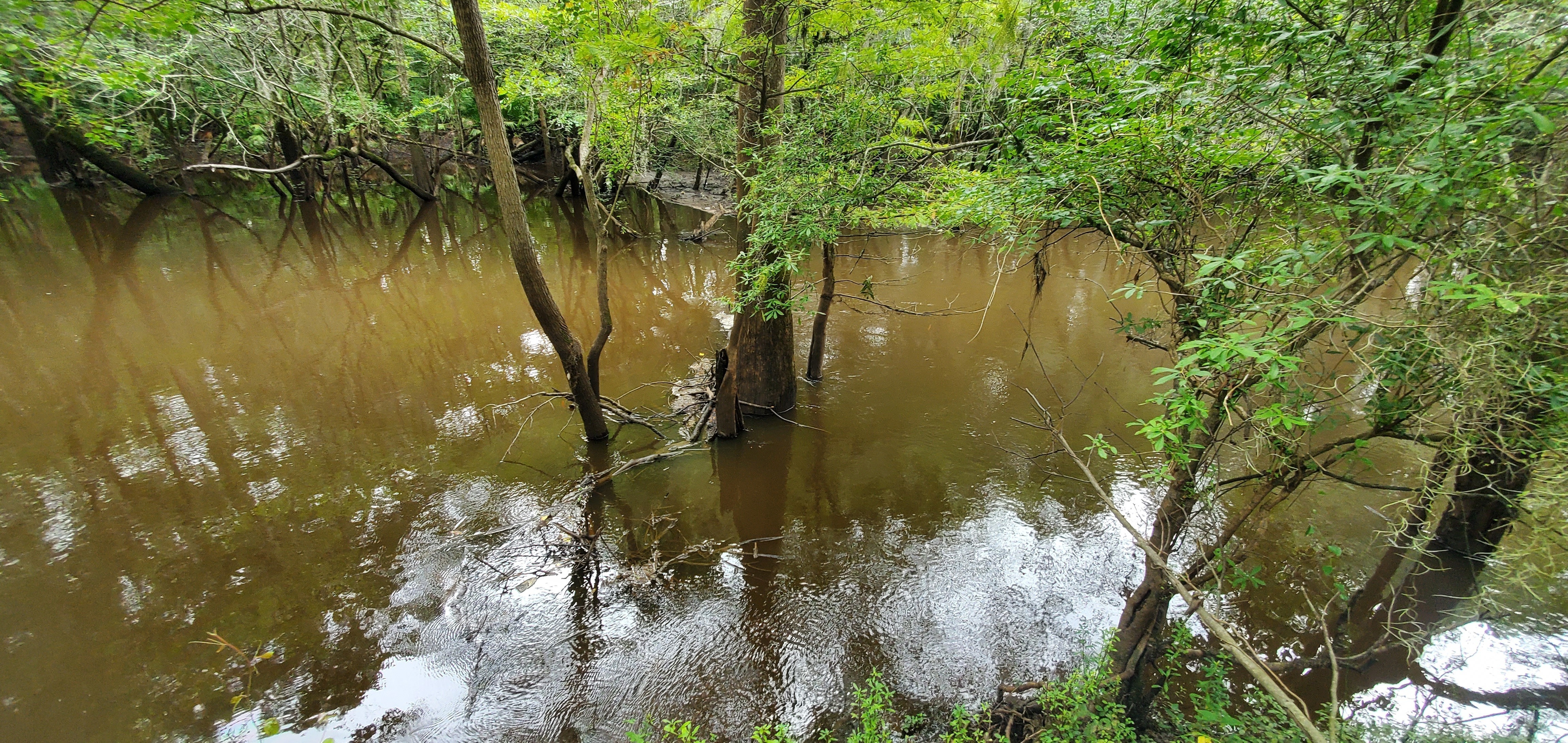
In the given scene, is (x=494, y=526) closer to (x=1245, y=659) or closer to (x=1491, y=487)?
(x=1245, y=659)

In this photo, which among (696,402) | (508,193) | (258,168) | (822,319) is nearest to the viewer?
(508,193)

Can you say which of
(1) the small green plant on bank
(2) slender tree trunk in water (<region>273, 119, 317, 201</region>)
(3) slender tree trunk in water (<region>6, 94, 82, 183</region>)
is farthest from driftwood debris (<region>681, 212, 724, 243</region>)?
(3) slender tree trunk in water (<region>6, 94, 82, 183</region>)

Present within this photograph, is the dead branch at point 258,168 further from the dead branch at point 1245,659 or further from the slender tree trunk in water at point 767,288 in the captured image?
the dead branch at point 1245,659

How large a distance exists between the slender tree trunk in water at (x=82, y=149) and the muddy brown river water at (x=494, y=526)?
9678 mm

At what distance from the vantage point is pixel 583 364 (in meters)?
6.14

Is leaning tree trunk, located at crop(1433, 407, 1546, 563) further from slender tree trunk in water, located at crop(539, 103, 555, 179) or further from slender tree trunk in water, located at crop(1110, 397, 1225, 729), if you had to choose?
slender tree trunk in water, located at crop(539, 103, 555, 179)

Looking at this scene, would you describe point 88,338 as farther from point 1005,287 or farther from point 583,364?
point 1005,287

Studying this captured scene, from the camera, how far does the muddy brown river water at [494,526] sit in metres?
3.91

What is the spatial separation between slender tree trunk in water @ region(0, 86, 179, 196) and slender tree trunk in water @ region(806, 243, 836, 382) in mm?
21000

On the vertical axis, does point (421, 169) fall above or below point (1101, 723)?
above

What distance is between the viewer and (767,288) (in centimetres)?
563

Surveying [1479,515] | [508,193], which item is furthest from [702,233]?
[1479,515]

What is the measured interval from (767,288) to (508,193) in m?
2.48

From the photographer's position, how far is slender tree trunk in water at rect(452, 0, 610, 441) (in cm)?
444
